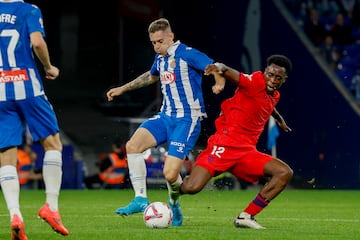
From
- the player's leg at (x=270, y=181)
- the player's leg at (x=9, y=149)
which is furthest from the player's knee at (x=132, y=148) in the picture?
the player's leg at (x=9, y=149)

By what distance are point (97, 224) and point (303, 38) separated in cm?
1354

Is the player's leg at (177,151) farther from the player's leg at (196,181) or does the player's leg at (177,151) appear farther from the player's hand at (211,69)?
the player's hand at (211,69)

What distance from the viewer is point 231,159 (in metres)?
11.2

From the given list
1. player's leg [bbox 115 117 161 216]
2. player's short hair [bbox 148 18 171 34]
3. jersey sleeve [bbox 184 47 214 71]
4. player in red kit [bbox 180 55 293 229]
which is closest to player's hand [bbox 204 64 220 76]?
player in red kit [bbox 180 55 293 229]

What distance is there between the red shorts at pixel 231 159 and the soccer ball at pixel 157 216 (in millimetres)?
604

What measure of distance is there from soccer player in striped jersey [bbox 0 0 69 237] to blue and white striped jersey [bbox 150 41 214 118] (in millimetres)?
2316

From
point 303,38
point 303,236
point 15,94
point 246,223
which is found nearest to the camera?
point 15,94

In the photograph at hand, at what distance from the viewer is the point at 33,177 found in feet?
75.0

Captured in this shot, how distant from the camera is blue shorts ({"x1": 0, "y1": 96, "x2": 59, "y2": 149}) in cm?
951

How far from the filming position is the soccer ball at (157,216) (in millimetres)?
10938

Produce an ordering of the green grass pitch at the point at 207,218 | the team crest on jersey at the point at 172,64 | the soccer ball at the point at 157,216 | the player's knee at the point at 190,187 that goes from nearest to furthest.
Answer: the green grass pitch at the point at 207,218
the soccer ball at the point at 157,216
the player's knee at the point at 190,187
the team crest on jersey at the point at 172,64

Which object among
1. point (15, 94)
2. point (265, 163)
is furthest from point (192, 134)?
point (15, 94)

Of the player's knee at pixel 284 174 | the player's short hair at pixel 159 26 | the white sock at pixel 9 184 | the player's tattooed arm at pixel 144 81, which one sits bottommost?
the player's knee at pixel 284 174

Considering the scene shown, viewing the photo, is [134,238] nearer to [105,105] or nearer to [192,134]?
[192,134]
